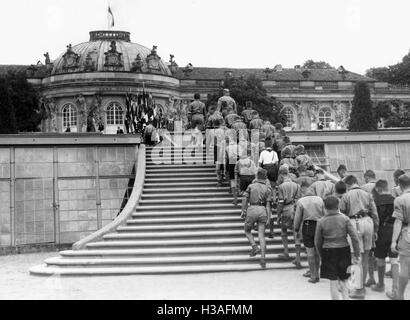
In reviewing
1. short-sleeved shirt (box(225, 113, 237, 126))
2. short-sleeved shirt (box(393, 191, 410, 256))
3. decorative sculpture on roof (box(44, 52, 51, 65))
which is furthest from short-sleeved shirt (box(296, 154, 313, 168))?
decorative sculpture on roof (box(44, 52, 51, 65))

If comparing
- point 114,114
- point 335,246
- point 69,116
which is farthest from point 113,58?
point 335,246

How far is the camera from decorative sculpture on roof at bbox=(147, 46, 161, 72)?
7136cm

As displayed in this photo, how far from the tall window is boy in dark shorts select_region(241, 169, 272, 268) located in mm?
54703

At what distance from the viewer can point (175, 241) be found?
14719mm

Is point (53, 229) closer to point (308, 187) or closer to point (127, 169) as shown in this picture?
point (127, 169)

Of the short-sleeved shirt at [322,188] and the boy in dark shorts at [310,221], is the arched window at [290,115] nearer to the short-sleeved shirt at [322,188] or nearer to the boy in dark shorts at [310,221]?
the short-sleeved shirt at [322,188]

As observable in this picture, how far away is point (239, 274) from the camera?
13.2m

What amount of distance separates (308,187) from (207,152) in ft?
26.3

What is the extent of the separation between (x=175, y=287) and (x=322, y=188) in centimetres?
346

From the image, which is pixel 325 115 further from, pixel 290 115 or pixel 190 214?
pixel 190 214

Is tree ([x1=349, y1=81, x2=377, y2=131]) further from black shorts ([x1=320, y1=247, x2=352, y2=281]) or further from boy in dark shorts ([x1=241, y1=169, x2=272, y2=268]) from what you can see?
black shorts ([x1=320, y1=247, x2=352, y2=281])

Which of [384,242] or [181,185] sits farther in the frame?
[181,185]

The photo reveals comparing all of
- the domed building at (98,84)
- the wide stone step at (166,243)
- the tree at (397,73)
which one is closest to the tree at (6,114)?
the domed building at (98,84)
